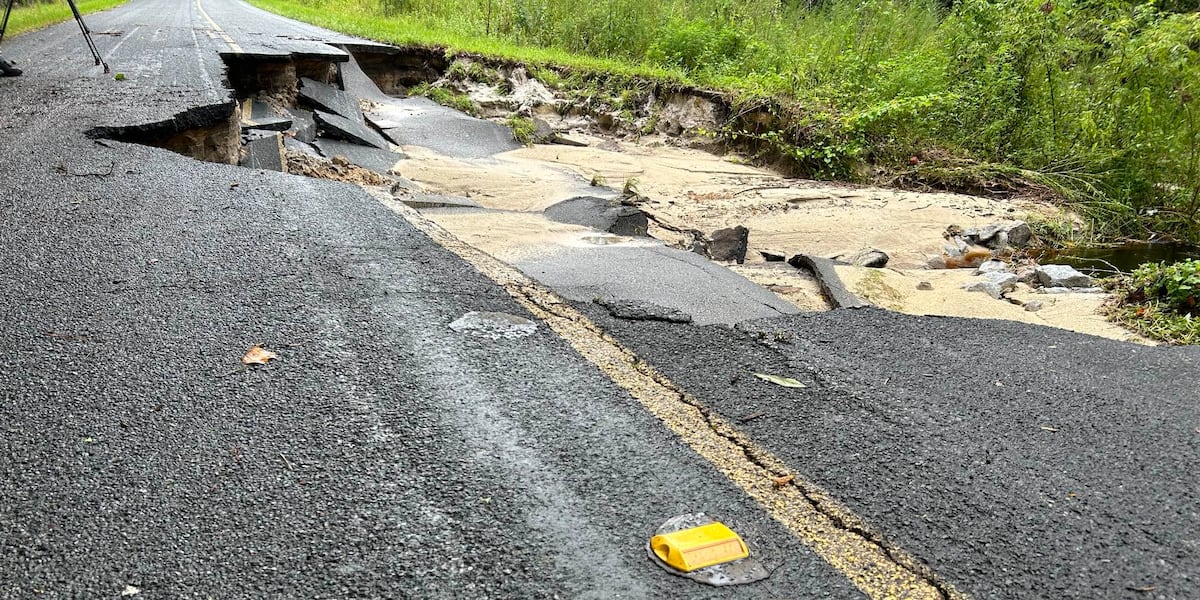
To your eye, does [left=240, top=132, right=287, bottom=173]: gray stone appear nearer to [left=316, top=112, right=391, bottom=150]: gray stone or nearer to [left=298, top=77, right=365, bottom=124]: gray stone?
[left=316, top=112, right=391, bottom=150]: gray stone

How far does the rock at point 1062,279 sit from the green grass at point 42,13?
52.0ft

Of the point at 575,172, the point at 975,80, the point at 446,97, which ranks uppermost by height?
the point at 975,80

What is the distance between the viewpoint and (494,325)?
314 centimetres

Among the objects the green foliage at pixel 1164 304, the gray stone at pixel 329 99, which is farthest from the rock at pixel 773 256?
the gray stone at pixel 329 99

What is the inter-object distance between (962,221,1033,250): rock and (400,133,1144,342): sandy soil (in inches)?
12.9

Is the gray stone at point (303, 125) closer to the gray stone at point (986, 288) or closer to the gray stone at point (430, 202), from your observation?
the gray stone at point (430, 202)

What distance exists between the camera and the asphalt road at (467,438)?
175 cm

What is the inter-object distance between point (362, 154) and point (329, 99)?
197 centimetres

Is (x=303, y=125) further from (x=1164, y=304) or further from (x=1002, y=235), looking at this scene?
(x=1164, y=304)

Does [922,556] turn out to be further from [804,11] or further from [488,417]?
[804,11]

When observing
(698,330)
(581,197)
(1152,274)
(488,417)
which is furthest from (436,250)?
(1152,274)

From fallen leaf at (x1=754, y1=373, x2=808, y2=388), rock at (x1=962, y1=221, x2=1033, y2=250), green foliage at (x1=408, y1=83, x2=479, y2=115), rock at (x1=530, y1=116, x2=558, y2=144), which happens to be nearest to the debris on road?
fallen leaf at (x1=754, y1=373, x2=808, y2=388)

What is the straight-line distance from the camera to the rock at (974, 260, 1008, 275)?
6094mm

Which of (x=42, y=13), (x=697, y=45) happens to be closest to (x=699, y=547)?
(x=697, y=45)
